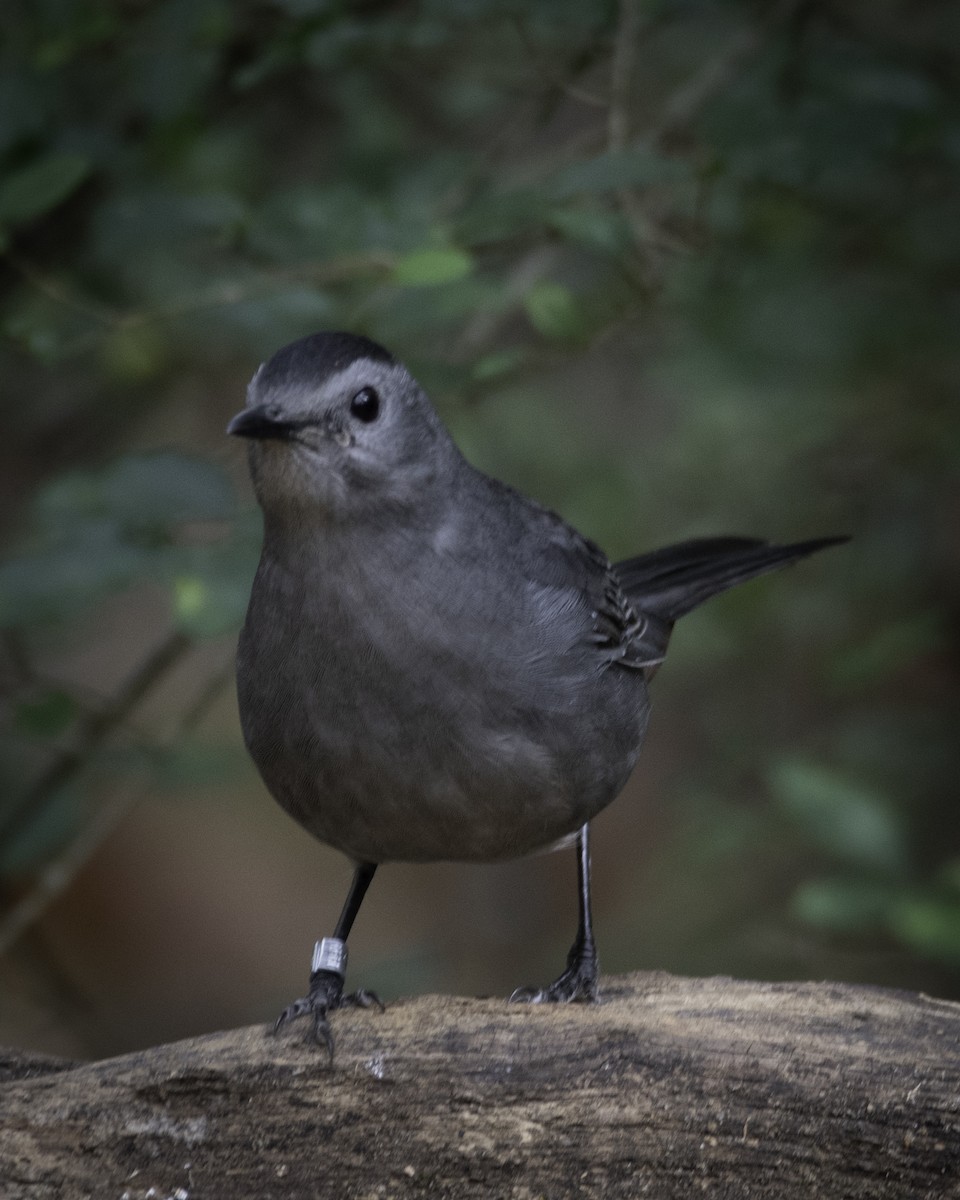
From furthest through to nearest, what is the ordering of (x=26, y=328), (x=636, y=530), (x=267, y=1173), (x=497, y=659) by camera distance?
(x=636, y=530)
(x=26, y=328)
(x=497, y=659)
(x=267, y=1173)

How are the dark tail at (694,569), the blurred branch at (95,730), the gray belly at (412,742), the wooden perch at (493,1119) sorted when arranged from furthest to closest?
the blurred branch at (95,730)
the dark tail at (694,569)
the gray belly at (412,742)
the wooden perch at (493,1119)

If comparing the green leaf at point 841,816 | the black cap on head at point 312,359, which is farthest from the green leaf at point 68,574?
the green leaf at point 841,816

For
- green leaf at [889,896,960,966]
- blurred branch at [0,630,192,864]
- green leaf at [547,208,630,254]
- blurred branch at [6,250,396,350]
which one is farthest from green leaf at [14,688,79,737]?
green leaf at [889,896,960,966]

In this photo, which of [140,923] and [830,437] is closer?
[830,437]

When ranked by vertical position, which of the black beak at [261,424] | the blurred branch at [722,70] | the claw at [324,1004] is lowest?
the claw at [324,1004]

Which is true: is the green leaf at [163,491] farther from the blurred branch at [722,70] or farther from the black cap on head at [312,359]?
the blurred branch at [722,70]

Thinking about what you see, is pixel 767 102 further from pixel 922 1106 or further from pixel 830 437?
pixel 922 1106

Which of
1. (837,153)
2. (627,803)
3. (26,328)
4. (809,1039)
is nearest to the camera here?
(809,1039)

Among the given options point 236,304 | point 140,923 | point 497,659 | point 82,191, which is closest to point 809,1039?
point 497,659
